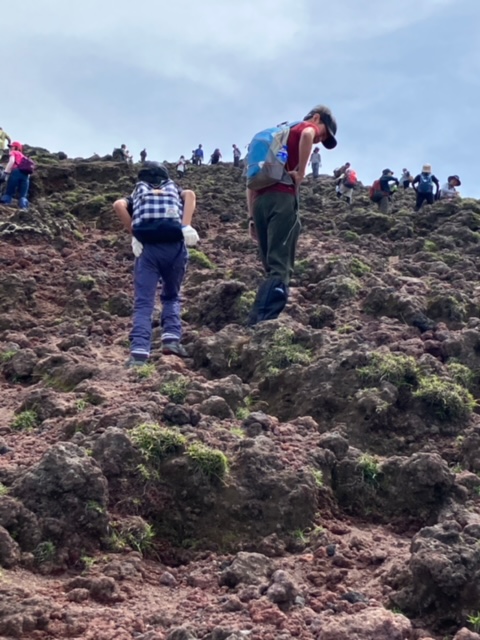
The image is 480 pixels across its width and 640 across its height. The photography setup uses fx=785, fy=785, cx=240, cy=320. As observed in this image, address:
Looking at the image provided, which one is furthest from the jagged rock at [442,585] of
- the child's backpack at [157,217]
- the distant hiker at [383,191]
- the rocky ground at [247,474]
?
the distant hiker at [383,191]

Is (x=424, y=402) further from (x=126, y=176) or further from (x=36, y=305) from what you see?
(x=126, y=176)

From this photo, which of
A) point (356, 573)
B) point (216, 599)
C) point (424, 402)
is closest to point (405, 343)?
point (424, 402)

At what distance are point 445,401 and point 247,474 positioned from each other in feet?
5.65

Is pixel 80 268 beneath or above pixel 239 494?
above

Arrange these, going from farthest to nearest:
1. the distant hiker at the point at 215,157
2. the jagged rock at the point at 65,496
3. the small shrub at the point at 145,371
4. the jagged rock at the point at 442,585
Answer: the distant hiker at the point at 215,157
the small shrub at the point at 145,371
the jagged rock at the point at 65,496
the jagged rock at the point at 442,585

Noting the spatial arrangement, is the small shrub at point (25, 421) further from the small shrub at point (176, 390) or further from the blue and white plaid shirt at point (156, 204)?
the blue and white plaid shirt at point (156, 204)

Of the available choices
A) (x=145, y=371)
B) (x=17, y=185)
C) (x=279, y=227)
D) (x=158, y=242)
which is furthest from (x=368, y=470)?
(x=17, y=185)

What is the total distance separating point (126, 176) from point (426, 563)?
18.6m

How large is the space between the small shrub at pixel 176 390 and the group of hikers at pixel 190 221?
3.12 ft

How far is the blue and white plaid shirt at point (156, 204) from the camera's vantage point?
20.6ft

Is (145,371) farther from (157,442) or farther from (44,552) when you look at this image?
(44,552)

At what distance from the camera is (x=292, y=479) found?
378 cm

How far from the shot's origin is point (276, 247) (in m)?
6.84

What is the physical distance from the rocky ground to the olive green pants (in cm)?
48
